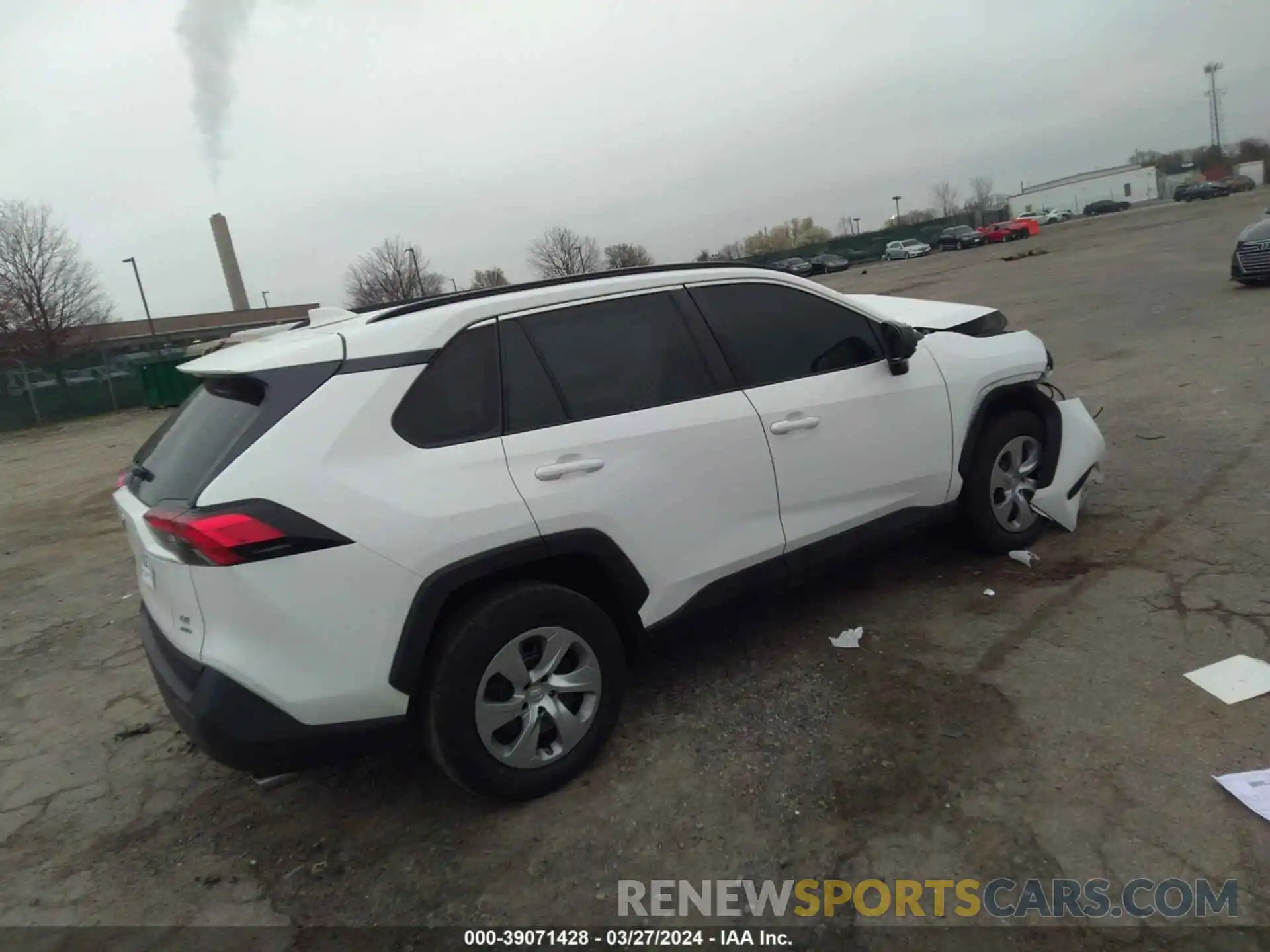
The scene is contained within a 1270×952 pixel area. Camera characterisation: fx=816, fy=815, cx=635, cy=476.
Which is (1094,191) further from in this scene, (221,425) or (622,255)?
(221,425)

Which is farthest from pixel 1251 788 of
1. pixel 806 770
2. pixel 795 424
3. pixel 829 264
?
pixel 829 264

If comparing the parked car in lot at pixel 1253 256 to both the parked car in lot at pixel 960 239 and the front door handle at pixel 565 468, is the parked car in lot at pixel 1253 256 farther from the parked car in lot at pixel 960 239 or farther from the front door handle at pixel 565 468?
the parked car in lot at pixel 960 239

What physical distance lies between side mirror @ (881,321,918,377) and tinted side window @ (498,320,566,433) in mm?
1734

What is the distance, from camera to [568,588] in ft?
10.1

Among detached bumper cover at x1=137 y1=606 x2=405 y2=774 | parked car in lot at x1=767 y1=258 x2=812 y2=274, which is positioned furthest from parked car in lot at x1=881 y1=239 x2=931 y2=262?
detached bumper cover at x1=137 y1=606 x2=405 y2=774

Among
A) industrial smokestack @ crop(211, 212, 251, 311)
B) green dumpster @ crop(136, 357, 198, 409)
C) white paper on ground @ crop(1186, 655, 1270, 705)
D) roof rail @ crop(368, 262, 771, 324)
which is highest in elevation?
industrial smokestack @ crop(211, 212, 251, 311)

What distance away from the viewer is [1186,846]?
2.38 meters

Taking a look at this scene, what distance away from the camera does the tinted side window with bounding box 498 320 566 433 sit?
2939 mm

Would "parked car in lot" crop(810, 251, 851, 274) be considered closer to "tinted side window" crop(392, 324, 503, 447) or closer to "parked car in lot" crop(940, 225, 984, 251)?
"parked car in lot" crop(940, 225, 984, 251)

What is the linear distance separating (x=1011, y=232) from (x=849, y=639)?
54.0 metres

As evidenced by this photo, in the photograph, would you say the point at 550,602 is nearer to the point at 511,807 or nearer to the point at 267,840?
the point at 511,807

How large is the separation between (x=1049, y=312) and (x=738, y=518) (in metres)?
13.0

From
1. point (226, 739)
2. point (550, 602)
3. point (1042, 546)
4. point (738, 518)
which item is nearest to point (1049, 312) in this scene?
point (1042, 546)

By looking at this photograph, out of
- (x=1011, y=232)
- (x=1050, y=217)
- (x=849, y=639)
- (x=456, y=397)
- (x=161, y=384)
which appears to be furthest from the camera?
(x=1050, y=217)
